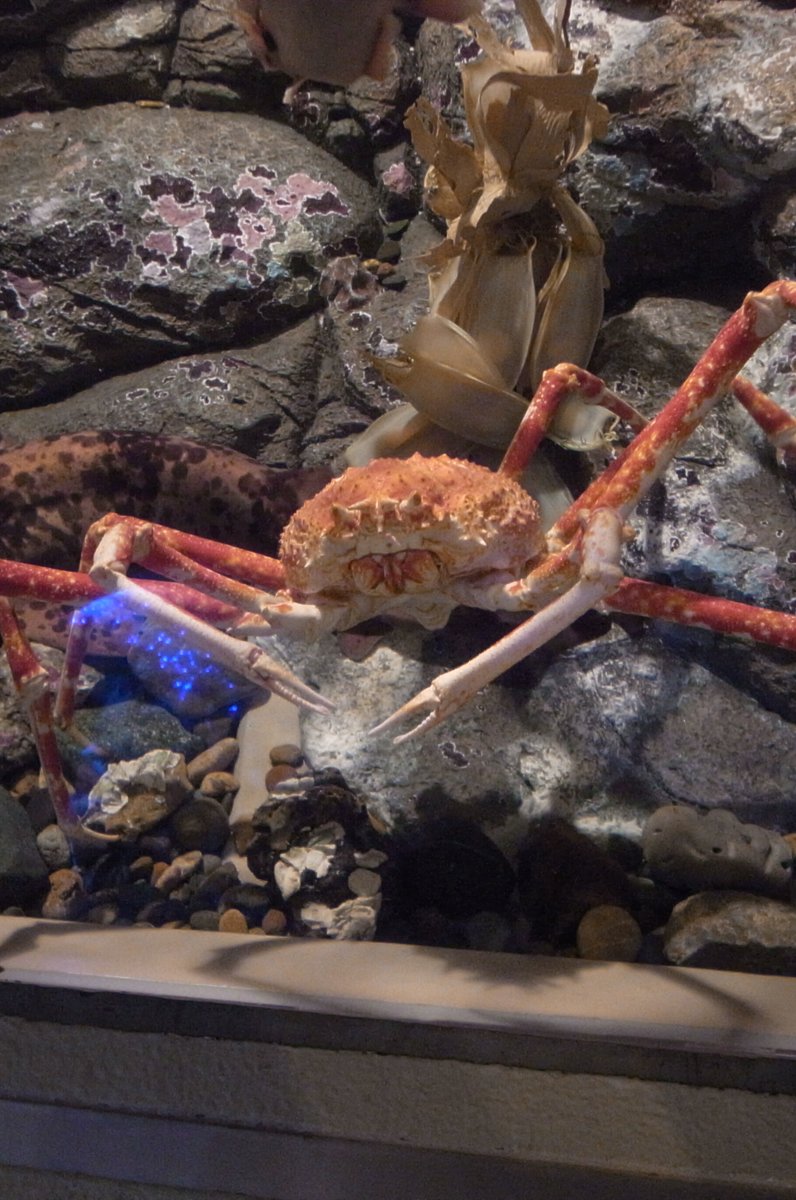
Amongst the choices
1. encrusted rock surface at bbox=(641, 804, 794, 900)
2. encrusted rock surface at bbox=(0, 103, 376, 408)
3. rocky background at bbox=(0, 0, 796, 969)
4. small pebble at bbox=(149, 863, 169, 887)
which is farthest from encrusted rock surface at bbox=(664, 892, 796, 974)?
encrusted rock surface at bbox=(0, 103, 376, 408)

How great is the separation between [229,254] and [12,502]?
0.82 metres

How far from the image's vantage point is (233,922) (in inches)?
53.2

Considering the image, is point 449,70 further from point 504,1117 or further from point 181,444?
point 504,1117

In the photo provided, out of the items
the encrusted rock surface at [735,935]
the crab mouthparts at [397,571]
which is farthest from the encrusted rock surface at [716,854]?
the crab mouthparts at [397,571]

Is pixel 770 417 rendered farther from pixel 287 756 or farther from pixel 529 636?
pixel 287 756

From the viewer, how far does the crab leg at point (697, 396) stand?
116 cm

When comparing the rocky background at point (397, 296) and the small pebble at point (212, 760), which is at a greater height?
the rocky background at point (397, 296)

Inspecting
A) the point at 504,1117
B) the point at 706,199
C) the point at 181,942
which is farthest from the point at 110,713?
the point at 706,199

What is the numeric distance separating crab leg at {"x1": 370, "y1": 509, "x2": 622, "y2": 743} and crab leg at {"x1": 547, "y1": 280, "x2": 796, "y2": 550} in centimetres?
13

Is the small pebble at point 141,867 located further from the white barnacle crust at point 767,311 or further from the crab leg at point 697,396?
the white barnacle crust at point 767,311

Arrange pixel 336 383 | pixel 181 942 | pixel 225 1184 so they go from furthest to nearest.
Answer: pixel 336 383 → pixel 181 942 → pixel 225 1184

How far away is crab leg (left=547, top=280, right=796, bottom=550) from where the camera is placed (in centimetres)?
116

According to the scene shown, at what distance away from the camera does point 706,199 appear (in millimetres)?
1729

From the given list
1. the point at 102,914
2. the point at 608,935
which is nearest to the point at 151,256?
the point at 102,914
